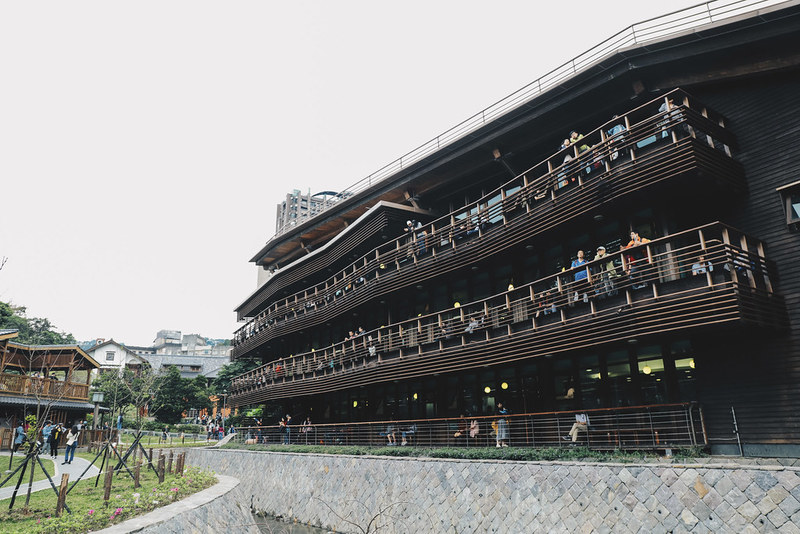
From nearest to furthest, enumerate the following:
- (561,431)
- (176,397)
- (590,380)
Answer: (561,431), (590,380), (176,397)

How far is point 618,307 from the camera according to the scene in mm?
15141

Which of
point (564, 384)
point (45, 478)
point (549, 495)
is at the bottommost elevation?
point (549, 495)

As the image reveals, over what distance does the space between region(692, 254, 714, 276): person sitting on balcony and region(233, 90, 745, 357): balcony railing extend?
2.55 m

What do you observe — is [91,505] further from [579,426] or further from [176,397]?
[176,397]

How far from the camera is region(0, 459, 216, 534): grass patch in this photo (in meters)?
10.9

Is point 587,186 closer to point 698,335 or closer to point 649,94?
point 649,94

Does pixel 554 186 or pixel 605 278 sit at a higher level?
pixel 554 186

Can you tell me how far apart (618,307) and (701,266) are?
7.87 feet

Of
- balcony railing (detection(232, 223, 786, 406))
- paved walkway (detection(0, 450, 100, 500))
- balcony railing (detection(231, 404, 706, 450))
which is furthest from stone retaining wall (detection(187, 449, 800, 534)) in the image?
paved walkway (detection(0, 450, 100, 500))

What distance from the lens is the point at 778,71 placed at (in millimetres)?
15539

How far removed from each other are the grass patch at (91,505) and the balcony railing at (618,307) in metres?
9.73

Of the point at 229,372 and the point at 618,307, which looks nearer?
the point at 618,307

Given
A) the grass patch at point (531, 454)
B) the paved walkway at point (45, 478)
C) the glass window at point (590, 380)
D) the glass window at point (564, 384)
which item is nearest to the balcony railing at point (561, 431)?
the grass patch at point (531, 454)

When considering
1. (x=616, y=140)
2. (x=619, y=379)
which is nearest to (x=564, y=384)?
(x=619, y=379)
